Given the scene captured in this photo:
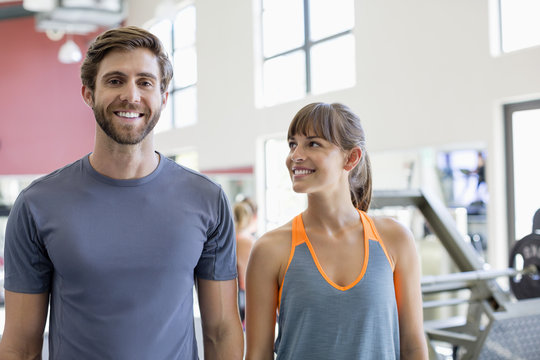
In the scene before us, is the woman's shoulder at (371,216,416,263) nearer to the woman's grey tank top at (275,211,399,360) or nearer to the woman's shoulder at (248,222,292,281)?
the woman's grey tank top at (275,211,399,360)

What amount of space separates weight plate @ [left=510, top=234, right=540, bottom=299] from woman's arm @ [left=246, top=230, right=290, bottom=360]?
5.89ft

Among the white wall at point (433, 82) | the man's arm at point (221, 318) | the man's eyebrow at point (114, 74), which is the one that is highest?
the white wall at point (433, 82)

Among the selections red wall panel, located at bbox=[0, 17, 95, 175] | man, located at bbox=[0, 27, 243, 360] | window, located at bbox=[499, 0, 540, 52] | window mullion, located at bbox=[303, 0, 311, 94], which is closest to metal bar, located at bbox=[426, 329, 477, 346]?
man, located at bbox=[0, 27, 243, 360]

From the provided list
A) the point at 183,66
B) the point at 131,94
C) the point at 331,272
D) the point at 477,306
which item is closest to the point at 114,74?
the point at 131,94

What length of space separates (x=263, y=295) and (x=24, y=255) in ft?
1.79

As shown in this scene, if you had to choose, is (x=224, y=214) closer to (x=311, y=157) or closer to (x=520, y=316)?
(x=311, y=157)

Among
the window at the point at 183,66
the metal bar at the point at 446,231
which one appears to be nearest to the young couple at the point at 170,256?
the metal bar at the point at 446,231

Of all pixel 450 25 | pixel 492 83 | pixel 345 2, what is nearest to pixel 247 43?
pixel 345 2

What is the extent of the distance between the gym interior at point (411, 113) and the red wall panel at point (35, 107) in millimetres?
546

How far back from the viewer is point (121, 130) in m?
1.21

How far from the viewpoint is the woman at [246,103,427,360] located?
1278 mm

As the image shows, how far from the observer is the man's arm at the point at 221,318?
4.38 ft

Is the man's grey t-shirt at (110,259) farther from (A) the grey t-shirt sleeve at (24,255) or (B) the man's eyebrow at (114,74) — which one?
(B) the man's eyebrow at (114,74)

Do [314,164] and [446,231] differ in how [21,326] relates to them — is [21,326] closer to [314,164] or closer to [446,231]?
[314,164]
